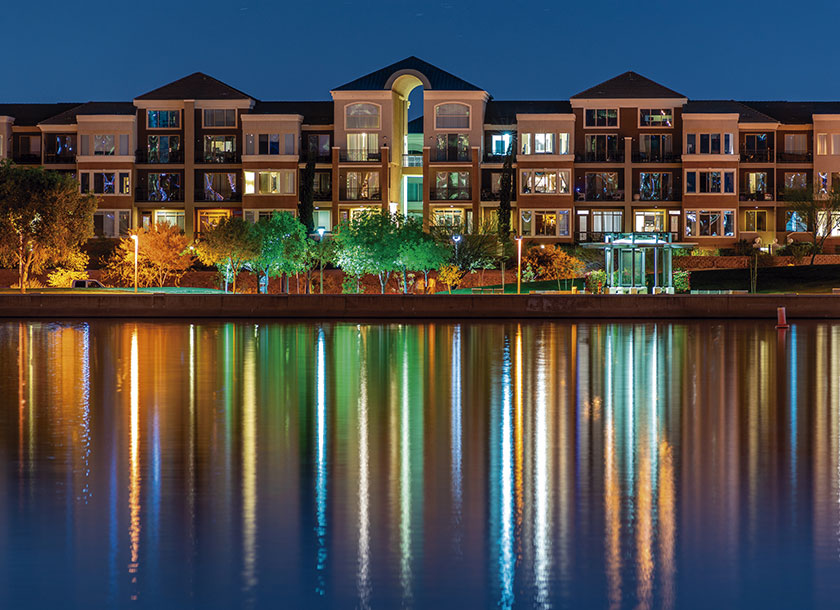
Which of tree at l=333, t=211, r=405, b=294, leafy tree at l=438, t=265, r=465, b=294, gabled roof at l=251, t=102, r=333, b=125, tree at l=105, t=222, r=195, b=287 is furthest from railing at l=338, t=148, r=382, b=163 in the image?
leafy tree at l=438, t=265, r=465, b=294

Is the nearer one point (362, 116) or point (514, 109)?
point (362, 116)

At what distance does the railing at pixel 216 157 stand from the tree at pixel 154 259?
9905mm

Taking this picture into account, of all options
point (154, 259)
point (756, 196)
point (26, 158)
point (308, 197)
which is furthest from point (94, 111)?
point (756, 196)

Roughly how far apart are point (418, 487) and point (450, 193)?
64056mm

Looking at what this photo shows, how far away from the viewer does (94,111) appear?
257ft

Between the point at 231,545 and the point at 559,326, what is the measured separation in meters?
35.8

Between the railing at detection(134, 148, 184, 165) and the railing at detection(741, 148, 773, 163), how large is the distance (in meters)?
35.6

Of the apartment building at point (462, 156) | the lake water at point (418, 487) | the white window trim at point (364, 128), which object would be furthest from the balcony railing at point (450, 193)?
the lake water at point (418, 487)

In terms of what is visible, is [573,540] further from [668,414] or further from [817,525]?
[668,414]

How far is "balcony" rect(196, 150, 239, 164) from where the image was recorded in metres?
77.1

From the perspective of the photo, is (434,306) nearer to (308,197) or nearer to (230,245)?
(230,245)

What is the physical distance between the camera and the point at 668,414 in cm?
1919

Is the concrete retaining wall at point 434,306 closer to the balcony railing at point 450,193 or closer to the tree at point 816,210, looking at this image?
the tree at point 816,210

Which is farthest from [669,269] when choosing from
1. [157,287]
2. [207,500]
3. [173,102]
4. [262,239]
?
[207,500]
